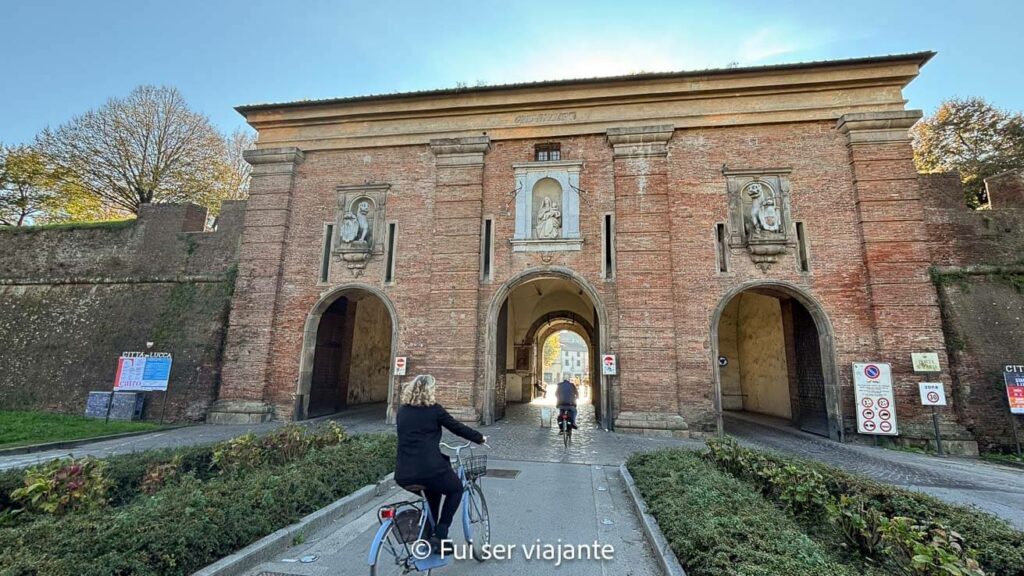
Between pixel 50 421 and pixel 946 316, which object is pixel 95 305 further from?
pixel 946 316

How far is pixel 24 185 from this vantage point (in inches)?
840

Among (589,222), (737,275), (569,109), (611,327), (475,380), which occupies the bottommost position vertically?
(475,380)

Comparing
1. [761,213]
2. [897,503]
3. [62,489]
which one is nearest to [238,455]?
[62,489]

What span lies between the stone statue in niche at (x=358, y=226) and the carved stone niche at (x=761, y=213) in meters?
11.2

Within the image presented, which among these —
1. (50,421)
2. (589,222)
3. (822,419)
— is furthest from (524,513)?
(50,421)

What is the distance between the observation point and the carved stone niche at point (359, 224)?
13719mm

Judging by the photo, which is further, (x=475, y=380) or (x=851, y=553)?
(x=475, y=380)

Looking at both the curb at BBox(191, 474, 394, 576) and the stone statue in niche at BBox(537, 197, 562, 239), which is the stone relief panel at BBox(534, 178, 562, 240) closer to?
the stone statue in niche at BBox(537, 197, 562, 239)

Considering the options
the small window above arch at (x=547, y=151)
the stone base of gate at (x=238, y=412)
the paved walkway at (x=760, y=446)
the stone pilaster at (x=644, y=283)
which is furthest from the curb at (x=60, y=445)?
the small window above arch at (x=547, y=151)

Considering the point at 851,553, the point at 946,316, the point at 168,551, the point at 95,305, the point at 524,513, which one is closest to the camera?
the point at 168,551

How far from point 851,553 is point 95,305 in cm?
2113

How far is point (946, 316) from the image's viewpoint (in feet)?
37.5

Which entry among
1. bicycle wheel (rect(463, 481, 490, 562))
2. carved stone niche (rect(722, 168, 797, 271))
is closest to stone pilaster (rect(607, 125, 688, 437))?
carved stone niche (rect(722, 168, 797, 271))

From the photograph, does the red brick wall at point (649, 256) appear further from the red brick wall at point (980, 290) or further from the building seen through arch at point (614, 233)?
the red brick wall at point (980, 290)
